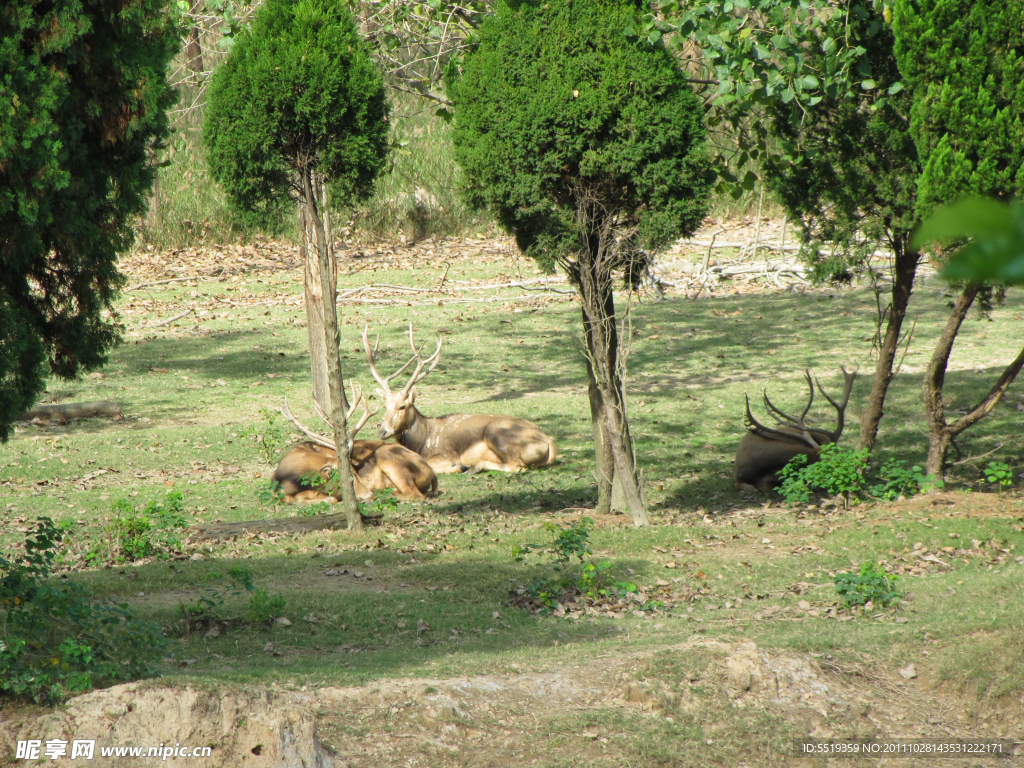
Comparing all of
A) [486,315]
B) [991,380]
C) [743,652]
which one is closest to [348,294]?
[486,315]

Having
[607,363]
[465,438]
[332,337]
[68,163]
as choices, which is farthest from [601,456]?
[68,163]

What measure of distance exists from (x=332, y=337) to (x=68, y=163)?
14.5 ft

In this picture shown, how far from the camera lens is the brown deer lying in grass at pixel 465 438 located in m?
12.3

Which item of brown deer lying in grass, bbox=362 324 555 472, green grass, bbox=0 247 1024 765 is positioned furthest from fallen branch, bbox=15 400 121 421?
brown deer lying in grass, bbox=362 324 555 472

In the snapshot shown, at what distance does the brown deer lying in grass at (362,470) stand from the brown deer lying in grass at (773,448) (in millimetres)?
3596

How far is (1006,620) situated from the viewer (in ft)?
19.3

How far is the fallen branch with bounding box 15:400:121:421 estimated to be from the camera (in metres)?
14.1

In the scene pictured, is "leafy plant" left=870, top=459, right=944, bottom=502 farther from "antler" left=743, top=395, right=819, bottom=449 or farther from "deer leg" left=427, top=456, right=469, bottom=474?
"deer leg" left=427, top=456, right=469, bottom=474

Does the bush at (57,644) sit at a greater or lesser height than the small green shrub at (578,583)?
greater

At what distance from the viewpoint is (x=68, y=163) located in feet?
15.3

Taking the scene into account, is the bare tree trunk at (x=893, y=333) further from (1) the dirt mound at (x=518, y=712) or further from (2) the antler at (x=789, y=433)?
(1) the dirt mound at (x=518, y=712)

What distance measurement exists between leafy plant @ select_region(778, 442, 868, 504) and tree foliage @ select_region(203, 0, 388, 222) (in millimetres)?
5289

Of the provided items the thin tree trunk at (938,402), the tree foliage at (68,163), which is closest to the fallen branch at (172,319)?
the thin tree trunk at (938,402)

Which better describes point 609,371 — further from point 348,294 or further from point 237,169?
point 348,294
